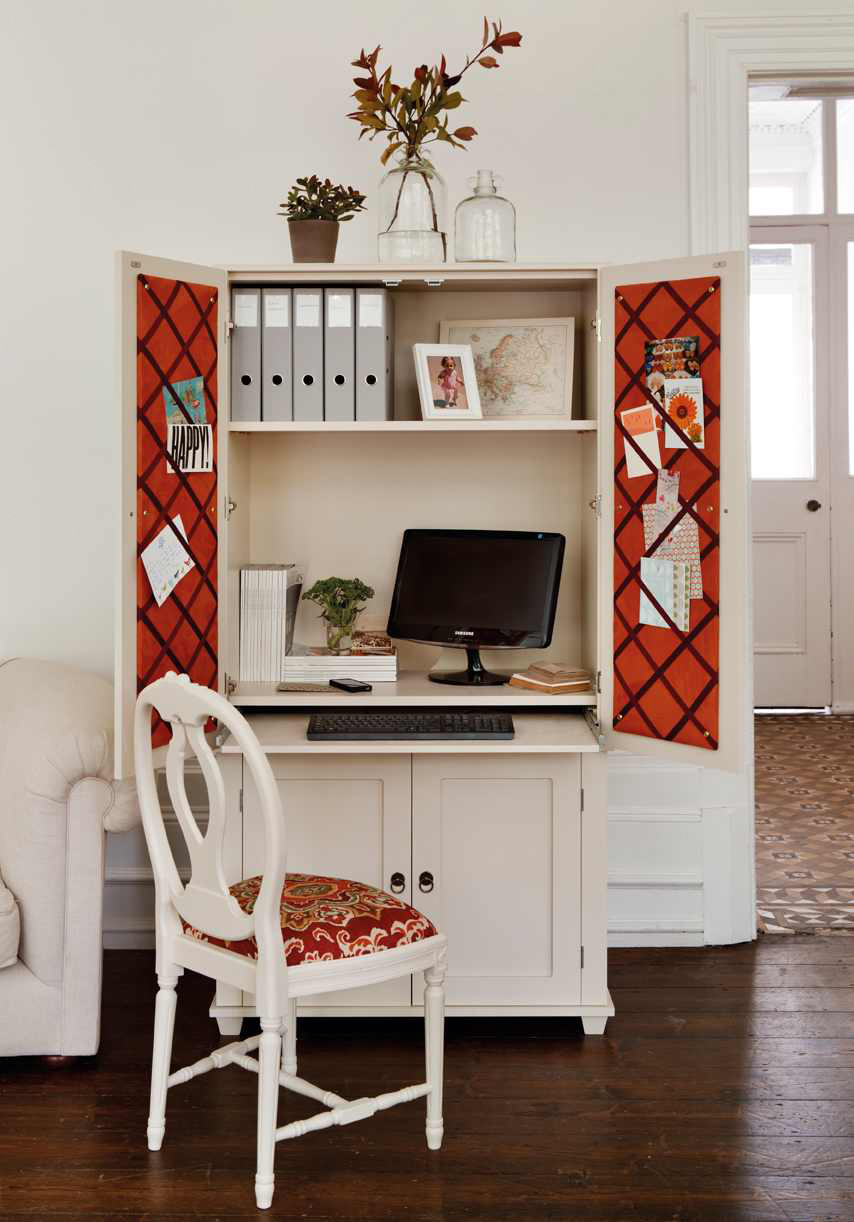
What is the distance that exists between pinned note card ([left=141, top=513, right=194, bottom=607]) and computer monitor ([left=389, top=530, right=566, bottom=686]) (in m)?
0.65

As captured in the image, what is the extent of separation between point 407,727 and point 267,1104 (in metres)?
0.89

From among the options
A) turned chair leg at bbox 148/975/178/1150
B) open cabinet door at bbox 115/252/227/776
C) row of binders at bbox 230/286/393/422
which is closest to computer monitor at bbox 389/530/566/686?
row of binders at bbox 230/286/393/422

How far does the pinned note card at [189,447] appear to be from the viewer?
2.63 meters

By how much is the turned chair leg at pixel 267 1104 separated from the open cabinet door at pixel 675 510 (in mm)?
1146

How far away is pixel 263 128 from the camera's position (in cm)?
320

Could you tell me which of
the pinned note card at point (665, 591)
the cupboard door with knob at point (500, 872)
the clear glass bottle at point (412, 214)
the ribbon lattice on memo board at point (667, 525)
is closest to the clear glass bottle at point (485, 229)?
the clear glass bottle at point (412, 214)

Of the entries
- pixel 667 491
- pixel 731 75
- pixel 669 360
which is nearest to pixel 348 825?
pixel 667 491

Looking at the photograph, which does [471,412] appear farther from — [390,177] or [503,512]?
[390,177]

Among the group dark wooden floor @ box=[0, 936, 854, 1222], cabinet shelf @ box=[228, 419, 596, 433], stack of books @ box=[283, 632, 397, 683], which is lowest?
dark wooden floor @ box=[0, 936, 854, 1222]

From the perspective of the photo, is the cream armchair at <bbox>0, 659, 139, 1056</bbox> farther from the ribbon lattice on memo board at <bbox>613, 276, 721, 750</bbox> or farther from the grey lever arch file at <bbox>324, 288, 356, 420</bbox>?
the ribbon lattice on memo board at <bbox>613, 276, 721, 750</bbox>

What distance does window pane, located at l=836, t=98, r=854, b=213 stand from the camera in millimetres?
5984

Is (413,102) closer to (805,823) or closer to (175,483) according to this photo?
(175,483)

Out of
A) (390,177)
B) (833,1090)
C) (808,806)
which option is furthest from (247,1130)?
(808,806)

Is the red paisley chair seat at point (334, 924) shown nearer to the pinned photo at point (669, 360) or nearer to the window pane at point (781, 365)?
the pinned photo at point (669, 360)
